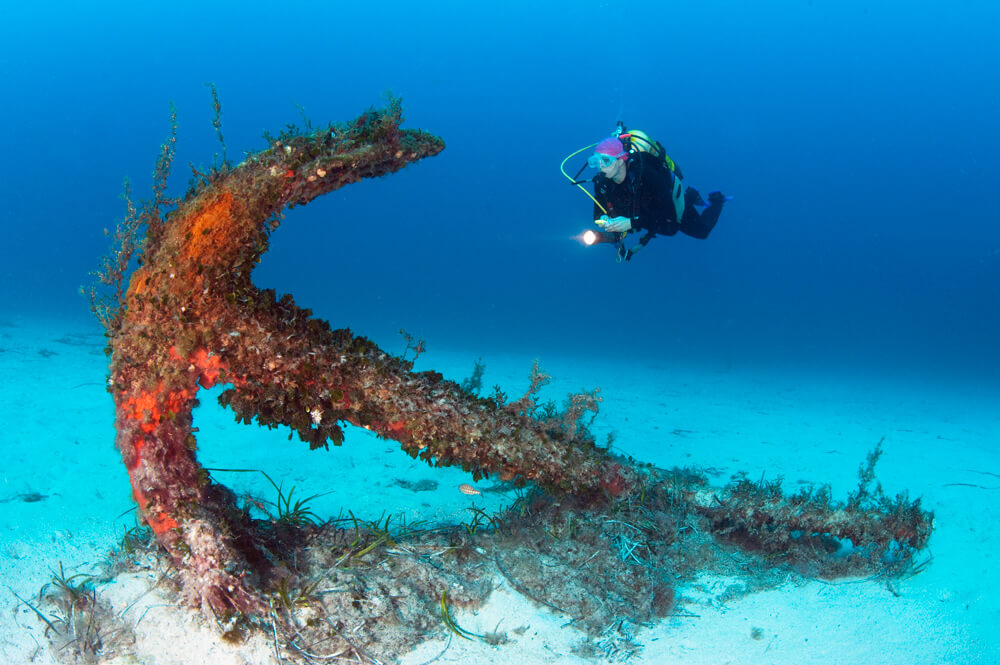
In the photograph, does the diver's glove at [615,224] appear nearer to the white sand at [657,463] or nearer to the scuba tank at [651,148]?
the scuba tank at [651,148]

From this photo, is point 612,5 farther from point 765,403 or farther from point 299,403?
point 299,403

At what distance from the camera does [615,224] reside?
607 cm

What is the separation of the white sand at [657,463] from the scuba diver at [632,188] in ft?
11.2

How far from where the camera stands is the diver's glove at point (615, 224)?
6.08 m

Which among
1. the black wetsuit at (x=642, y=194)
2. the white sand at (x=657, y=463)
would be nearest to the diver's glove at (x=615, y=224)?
the black wetsuit at (x=642, y=194)

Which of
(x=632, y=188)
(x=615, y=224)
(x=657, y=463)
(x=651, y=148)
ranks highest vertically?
Answer: (x=651, y=148)

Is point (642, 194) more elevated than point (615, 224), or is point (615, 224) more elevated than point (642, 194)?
point (642, 194)

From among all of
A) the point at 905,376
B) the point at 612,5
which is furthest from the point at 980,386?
the point at 612,5

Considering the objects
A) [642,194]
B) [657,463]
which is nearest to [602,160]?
[642,194]

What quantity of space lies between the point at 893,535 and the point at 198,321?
209 inches

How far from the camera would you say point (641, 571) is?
3668 mm

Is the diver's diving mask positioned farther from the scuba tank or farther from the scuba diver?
the scuba tank

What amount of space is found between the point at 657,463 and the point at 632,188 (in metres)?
3.88

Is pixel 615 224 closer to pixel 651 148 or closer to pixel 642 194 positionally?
pixel 642 194
